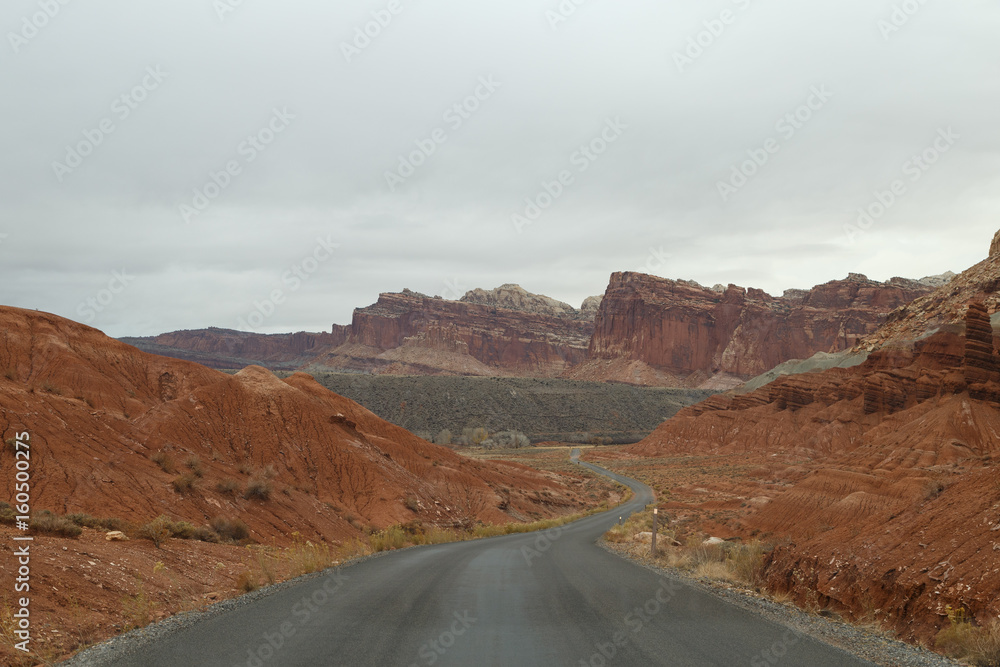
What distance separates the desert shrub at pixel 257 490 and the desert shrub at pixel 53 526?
12.4m

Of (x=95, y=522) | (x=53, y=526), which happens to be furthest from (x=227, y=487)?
(x=53, y=526)

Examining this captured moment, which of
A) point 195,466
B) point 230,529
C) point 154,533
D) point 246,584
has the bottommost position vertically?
point 230,529

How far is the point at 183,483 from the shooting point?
2205 cm

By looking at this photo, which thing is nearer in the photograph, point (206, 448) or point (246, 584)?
point (246, 584)

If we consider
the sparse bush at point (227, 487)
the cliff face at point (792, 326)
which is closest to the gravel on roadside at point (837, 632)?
the sparse bush at point (227, 487)

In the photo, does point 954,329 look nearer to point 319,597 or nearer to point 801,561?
point 801,561

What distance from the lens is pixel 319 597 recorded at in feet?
35.7

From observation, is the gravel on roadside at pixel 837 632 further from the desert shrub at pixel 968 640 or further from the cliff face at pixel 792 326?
the cliff face at pixel 792 326

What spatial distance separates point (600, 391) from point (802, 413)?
232 ft

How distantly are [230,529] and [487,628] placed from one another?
46.6 feet

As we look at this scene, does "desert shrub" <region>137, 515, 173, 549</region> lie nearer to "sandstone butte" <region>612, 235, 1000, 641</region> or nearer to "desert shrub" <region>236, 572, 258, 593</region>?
"desert shrub" <region>236, 572, 258, 593</region>

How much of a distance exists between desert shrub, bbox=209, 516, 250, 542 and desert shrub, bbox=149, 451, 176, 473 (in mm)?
3732

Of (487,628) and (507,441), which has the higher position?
(507,441)

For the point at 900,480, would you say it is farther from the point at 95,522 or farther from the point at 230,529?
the point at 95,522
